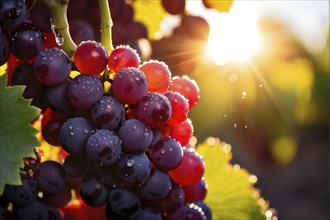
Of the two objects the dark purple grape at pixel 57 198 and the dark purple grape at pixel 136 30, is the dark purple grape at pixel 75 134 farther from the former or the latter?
the dark purple grape at pixel 136 30

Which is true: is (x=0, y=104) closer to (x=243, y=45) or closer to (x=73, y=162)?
(x=73, y=162)

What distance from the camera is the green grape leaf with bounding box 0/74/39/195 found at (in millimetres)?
623

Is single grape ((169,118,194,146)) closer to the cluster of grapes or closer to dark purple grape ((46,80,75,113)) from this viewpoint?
the cluster of grapes

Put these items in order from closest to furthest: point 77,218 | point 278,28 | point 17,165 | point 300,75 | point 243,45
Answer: point 17,165
point 77,218
point 243,45
point 300,75
point 278,28

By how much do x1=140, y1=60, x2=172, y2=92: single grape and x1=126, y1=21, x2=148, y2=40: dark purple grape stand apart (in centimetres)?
18

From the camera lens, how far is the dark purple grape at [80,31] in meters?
0.79

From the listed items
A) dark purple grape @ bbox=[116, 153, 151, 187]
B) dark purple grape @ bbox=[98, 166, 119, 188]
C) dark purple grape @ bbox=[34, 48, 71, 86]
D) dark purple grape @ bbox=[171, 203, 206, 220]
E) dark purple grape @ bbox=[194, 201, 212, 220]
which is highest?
dark purple grape @ bbox=[34, 48, 71, 86]

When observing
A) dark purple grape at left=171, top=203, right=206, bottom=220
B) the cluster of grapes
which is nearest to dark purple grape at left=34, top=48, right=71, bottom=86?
the cluster of grapes

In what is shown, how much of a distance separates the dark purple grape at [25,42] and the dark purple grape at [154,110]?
0.42ft

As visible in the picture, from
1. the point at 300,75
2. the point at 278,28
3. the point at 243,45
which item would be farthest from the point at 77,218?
the point at 278,28

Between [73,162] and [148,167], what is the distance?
0.09 metres

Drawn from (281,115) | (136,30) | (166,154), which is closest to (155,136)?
(166,154)

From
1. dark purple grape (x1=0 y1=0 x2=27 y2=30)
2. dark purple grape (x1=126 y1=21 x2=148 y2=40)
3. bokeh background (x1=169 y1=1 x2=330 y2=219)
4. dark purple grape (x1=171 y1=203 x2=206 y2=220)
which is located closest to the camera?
dark purple grape (x1=0 y1=0 x2=27 y2=30)

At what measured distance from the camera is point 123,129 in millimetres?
661
